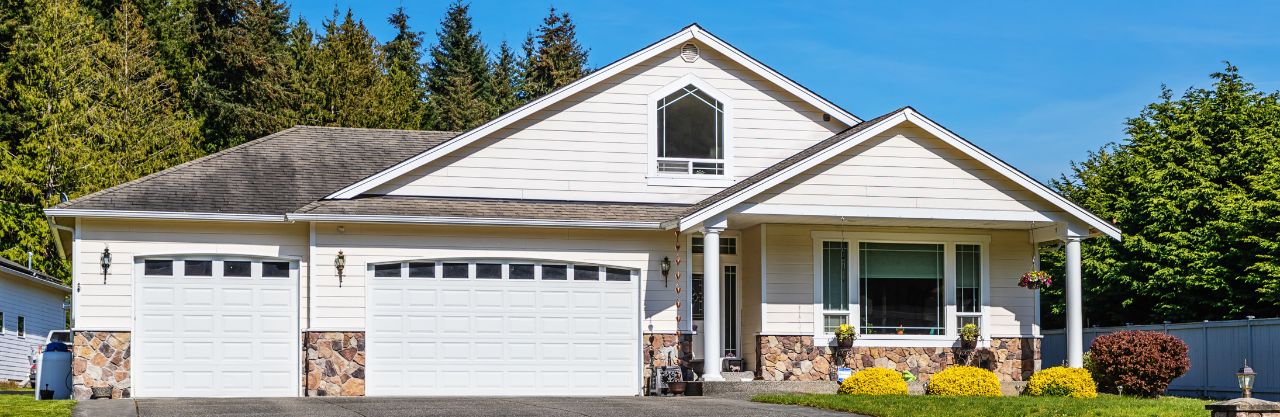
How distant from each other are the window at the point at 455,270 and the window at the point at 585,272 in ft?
5.39

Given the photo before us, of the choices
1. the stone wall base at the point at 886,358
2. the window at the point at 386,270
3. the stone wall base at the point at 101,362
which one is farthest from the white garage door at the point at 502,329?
the stone wall base at the point at 101,362

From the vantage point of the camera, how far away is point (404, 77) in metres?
51.8

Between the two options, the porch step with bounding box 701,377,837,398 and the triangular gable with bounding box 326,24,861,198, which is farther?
the triangular gable with bounding box 326,24,861,198

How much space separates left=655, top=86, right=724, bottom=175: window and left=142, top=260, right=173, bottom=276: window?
7.48 metres

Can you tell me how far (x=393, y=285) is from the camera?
20.2 metres

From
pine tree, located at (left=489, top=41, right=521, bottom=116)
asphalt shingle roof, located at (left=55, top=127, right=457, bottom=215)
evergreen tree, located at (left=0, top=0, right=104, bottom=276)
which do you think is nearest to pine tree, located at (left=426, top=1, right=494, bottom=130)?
pine tree, located at (left=489, top=41, right=521, bottom=116)

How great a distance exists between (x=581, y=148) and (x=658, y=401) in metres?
5.31

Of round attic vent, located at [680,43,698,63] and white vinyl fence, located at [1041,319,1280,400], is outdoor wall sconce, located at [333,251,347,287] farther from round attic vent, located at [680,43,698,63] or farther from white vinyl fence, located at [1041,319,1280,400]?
white vinyl fence, located at [1041,319,1280,400]

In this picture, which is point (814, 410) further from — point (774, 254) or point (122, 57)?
point (122, 57)

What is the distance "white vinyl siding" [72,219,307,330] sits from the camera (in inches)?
765

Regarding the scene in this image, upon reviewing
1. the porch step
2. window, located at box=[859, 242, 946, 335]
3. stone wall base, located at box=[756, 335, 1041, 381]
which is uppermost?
window, located at box=[859, 242, 946, 335]

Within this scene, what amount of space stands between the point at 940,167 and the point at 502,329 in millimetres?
6931

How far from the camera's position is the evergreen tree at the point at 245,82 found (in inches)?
1828

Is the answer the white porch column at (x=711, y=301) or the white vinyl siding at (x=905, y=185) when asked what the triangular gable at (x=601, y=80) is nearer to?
the white vinyl siding at (x=905, y=185)
